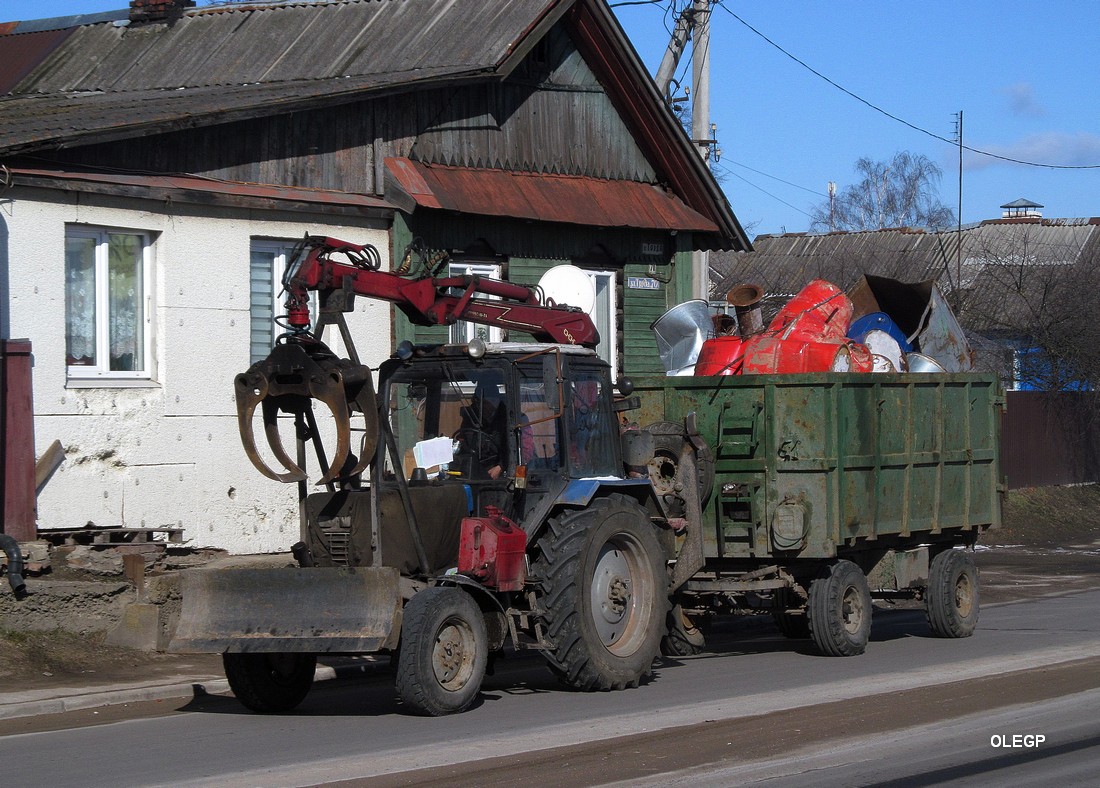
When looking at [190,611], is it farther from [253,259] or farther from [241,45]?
[241,45]

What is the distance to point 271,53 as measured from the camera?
60.1 ft

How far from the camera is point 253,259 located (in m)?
15.0

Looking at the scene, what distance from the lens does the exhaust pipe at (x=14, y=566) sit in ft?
36.9

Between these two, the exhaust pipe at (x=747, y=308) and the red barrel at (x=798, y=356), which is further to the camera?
the exhaust pipe at (x=747, y=308)

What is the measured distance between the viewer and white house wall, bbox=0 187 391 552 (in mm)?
12836

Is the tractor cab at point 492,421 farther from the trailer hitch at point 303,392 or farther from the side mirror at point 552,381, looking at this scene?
the trailer hitch at point 303,392

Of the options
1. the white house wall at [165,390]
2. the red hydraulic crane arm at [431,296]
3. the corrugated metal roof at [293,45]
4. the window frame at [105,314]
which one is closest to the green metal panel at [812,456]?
the red hydraulic crane arm at [431,296]

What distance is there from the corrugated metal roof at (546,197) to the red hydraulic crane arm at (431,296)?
217 inches

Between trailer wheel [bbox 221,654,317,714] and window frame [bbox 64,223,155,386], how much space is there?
465 centimetres

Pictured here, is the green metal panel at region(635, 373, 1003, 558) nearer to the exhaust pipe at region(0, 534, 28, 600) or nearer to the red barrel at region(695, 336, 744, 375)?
the red barrel at region(695, 336, 744, 375)

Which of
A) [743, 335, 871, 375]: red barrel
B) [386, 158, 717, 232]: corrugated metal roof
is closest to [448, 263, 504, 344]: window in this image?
[386, 158, 717, 232]: corrugated metal roof

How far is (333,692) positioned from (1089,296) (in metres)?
25.6

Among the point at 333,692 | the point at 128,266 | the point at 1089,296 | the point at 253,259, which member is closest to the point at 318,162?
the point at 253,259

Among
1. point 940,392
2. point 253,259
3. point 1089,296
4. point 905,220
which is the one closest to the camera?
point 940,392
